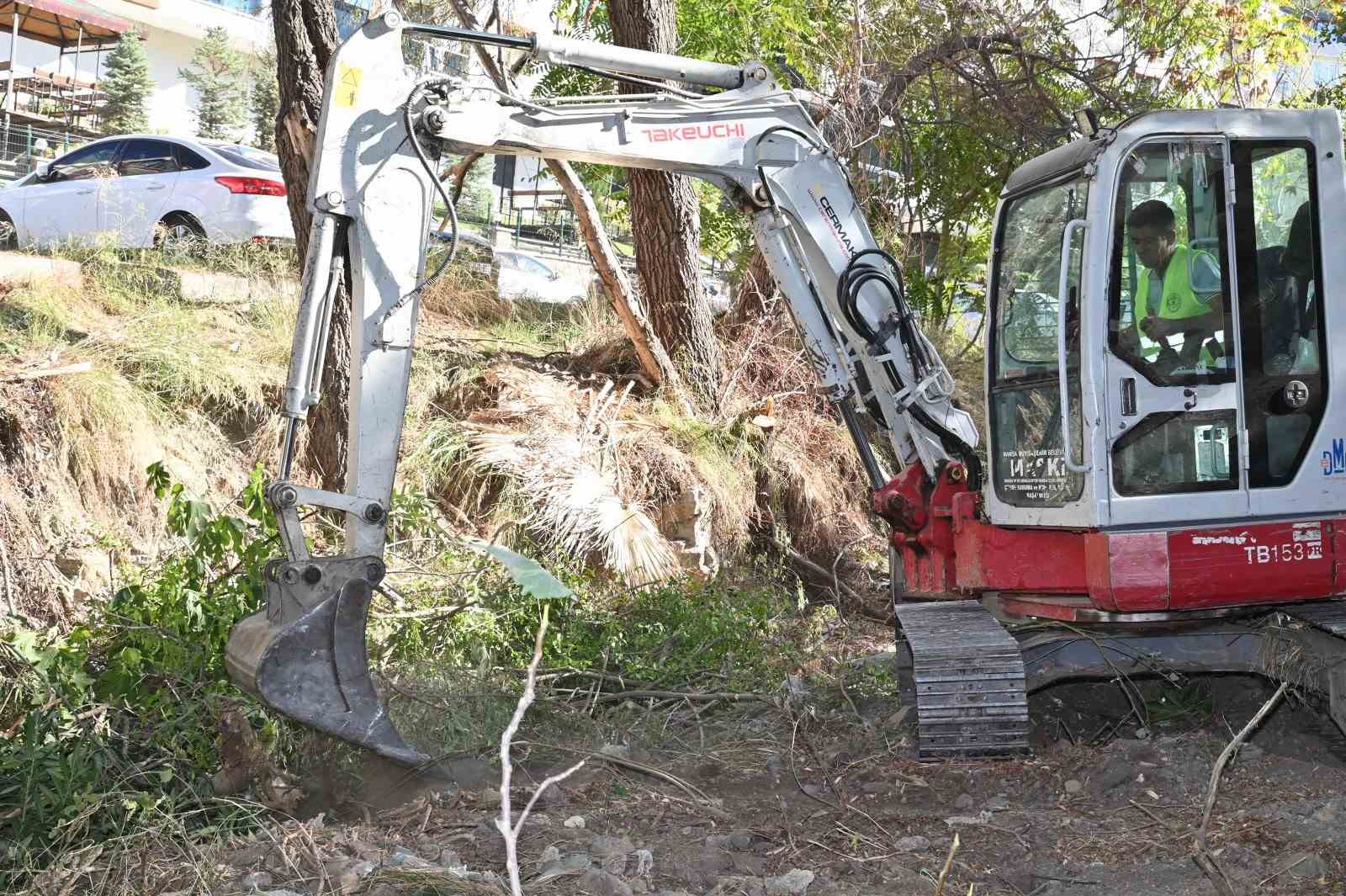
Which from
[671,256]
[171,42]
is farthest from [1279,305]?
[171,42]

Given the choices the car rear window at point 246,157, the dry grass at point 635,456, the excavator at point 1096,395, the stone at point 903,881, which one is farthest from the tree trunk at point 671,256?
the stone at point 903,881

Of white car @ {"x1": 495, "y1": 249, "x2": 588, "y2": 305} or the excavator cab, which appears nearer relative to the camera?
the excavator cab

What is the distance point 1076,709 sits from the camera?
19.6 feet

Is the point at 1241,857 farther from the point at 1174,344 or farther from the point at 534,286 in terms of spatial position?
the point at 534,286

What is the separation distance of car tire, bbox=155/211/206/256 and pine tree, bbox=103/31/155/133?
16.5 metres

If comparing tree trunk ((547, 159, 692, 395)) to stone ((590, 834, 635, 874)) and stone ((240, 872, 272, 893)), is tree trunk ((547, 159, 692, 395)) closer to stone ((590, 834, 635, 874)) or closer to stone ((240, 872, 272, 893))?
stone ((590, 834, 635, 874))

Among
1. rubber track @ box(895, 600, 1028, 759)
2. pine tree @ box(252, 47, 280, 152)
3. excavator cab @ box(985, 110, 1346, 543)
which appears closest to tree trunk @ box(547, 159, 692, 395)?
rubber track @ box(895, 600, 1028, 759)

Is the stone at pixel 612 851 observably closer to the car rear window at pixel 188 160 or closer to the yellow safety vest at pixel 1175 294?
the yellow safety vest at pixel 1175 294

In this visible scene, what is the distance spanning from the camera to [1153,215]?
5.16 m

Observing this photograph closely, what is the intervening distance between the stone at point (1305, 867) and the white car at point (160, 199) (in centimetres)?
943

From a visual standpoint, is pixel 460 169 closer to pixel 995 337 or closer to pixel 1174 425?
pixel 995 337

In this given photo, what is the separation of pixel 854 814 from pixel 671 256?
5761 millimetres

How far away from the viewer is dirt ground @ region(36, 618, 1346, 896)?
404cm

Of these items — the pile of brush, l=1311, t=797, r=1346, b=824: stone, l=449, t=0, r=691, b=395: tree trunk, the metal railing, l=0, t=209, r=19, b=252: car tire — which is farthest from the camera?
the metal railing
